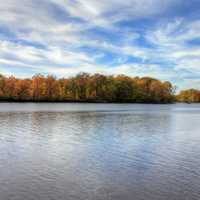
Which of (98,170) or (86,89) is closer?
(98,170)

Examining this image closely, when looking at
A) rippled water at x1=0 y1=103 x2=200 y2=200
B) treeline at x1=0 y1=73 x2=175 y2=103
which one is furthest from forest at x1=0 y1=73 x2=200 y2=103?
rippled water at x1=0 y1=103 x2=200 y2=200

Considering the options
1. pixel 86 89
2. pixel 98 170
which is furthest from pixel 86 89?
pixel 98 170

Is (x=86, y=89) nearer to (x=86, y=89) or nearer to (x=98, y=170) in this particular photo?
(x=86, y=89)

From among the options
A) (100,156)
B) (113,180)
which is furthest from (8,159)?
(113,180)

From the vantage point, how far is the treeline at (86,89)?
144500mm

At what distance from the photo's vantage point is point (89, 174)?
13883 mm

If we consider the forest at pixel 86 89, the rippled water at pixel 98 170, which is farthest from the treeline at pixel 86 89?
the rippled water at pixel 98 170

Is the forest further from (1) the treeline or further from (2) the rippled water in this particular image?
(2) the rippled water

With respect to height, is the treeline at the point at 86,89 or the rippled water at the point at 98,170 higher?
the treeline at the point at 86,89

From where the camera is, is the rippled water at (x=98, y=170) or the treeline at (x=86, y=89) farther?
the treeline at (x=86, y=89)

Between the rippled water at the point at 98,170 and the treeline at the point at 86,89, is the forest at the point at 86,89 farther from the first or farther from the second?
the rippled water at the point at 98,170

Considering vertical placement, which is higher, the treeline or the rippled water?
the treeline

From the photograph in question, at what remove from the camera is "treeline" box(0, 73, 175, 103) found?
144500 millimetres

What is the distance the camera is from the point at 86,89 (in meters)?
158
